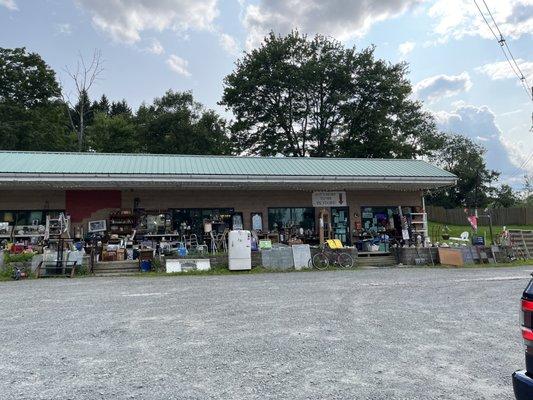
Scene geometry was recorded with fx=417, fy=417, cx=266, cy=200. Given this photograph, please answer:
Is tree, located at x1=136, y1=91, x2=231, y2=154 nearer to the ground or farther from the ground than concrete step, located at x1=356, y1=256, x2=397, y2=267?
farther from the ground

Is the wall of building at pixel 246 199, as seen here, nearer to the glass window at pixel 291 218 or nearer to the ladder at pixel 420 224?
the glass window at pixel 291 218

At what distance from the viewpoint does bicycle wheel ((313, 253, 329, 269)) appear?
15469 millimetres

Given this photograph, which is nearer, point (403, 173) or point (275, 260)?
point (275, 260)

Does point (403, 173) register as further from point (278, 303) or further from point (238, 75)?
point (238, 75)

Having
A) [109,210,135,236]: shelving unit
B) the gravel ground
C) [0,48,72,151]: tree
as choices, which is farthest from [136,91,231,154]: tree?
the gravel ground

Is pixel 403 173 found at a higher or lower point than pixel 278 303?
higher

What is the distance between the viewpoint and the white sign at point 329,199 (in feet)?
61.7

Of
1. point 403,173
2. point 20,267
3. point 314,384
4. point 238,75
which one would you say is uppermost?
point 238,75

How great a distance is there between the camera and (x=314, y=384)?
4074 millimetres

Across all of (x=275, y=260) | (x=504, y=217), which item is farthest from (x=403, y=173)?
(x=504, y=217)

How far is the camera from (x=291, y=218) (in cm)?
1853

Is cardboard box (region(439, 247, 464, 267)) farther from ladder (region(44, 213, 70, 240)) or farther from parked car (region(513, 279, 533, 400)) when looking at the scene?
parked car (region(513, 279, 533, 400))

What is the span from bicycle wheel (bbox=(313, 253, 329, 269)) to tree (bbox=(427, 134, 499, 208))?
102 ft

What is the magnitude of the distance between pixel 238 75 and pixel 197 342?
34.3 meters
